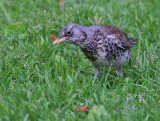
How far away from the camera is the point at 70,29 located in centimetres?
536

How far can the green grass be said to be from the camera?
14.7 feet

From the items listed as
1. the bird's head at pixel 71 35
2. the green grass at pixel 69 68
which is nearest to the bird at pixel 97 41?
the bird's head at pixel 71 35

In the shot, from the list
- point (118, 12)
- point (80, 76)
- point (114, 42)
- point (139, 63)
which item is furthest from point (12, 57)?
point (118, 12)

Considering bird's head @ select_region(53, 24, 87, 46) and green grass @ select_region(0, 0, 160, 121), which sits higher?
bird's head @ select_region(53, 24, 87, 46)

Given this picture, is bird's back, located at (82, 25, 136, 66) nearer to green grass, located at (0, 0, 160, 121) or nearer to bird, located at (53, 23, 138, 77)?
bird, located at (53, 23, 138, 77)

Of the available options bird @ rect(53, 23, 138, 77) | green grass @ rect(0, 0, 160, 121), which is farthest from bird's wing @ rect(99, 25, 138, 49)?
green grass @ rect(0, 0, 160, 121)

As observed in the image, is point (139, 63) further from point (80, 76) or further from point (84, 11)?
point (84, 11)

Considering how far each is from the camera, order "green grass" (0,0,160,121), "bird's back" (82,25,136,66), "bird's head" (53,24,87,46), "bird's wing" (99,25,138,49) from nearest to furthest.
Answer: "green grass" (0,0,160,121) < "bird's head" (53,24,87,46) < "bird's back" (82,25,136,66) < "bird's wing" (99,25,138,49)

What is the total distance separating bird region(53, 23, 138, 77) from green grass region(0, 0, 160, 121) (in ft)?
0.81

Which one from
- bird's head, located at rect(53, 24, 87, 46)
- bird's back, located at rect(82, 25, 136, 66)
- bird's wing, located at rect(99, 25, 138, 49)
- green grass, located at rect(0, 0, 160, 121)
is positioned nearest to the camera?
green grass, located at rect(0, 0, 160, 121)

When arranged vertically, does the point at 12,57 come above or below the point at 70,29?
below

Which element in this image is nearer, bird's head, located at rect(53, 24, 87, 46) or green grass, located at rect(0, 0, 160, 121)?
green grass, located at rect(0, 0, 160, 121)

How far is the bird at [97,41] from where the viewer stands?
539 cm

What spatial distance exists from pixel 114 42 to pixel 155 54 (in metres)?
1.26
